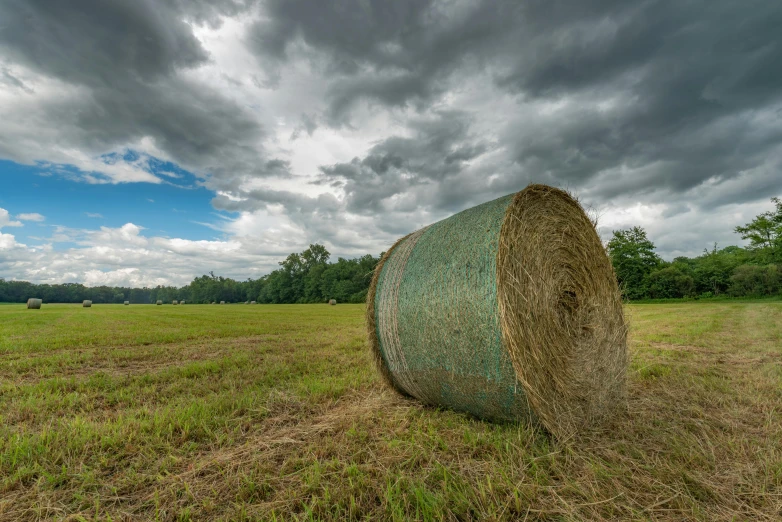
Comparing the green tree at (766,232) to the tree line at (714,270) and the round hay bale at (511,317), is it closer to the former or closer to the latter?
the tree line at (714,270)

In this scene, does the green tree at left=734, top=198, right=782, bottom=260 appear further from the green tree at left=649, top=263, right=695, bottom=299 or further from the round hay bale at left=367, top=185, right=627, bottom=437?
the round hay bale at left=367, top=185, right=627, bottom=437

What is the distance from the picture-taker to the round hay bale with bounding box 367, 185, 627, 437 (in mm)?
3262

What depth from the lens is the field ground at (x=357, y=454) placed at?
2316mm

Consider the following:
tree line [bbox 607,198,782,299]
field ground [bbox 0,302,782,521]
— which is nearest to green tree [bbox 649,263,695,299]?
tree line [bbox 607,198,782,299]

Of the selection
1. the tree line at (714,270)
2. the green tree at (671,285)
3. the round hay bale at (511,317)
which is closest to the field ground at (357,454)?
the round hay bale at (511,317)

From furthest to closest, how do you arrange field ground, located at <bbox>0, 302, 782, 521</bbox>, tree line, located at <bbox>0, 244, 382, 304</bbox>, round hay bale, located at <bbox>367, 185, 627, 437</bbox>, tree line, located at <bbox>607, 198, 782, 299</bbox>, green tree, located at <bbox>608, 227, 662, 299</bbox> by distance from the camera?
tree line, located at <bbox>0, 244, 382, 304</bbox>, green tree, located at <bbox>608, 227, 662, 299</bbox>, tree line, located at <bbox>607, 198, 782, 299</bbox>, round hay bale, located at <bbox>367, 185, 627, 437</bbox>, field ground, located at <bbox>0, 302, 782, 521</bbox>

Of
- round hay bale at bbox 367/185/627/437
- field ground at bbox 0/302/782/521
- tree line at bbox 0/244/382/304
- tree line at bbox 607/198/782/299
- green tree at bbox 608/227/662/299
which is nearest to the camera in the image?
field ground at bbox 0/302/782/521

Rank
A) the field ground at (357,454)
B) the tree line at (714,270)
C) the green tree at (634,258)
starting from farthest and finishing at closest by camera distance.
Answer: the green tree at (634,258) < the tree line at (714,270) < the field ground at (357,454)

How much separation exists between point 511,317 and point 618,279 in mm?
3142

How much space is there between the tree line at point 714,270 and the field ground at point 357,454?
134 ft

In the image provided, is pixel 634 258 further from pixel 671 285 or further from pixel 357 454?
pixel 357 454

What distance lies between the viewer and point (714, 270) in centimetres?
4509

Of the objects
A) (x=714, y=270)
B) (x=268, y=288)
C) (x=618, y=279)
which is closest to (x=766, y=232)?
(x=714, y=270)

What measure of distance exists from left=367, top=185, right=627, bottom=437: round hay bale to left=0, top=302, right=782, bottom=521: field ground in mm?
316
